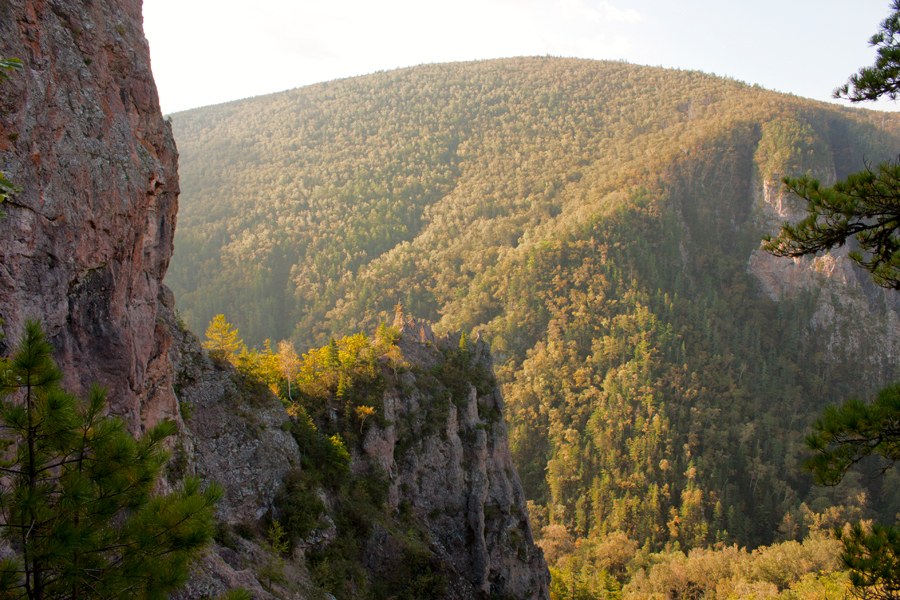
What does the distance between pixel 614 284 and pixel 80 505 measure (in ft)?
381

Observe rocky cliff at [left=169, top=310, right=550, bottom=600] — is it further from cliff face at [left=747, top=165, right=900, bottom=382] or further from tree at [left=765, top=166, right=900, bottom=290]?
cliff face at [left=747, top=165, right=900, bottom=382]

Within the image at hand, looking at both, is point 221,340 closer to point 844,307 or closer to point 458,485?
point 458,485

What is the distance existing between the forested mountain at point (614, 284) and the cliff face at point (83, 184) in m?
60.4

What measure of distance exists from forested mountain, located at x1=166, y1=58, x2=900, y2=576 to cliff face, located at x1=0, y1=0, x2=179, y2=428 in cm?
6037

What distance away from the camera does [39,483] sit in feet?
19.2

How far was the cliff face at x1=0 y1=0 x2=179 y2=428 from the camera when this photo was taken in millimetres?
8812

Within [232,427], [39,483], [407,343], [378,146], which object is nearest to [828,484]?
[39,483]

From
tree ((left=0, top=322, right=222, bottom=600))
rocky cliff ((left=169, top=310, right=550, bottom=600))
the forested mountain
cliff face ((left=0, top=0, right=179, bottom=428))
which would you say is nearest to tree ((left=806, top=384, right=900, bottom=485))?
tree ((left=0, top=322, right=222, bottom=600))

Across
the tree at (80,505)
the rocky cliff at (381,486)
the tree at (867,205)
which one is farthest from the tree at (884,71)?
the rocky cliff at (381,486)

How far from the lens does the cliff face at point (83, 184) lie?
8.81 metres

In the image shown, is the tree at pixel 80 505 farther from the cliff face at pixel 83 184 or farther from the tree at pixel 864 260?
the tree at pixel 864 260

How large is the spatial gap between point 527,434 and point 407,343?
65.7 metres

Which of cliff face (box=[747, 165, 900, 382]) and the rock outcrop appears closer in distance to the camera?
the rock outcrop

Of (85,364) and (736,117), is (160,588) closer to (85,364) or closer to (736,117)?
(85,364)
